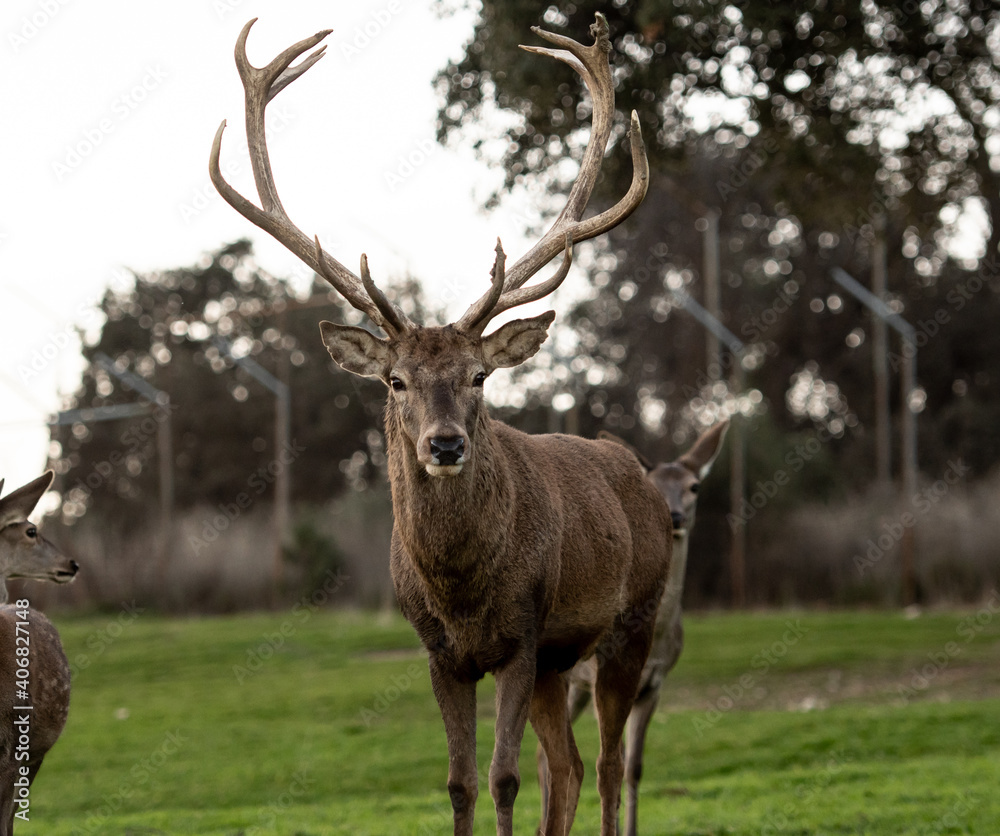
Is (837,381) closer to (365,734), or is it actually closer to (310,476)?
(310,476)

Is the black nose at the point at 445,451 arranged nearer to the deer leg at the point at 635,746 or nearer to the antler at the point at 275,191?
the antler at the point at 275,191

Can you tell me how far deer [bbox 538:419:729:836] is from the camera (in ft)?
27.9

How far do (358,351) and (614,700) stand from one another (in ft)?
8.05

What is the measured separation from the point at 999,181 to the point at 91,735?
50.3 feet

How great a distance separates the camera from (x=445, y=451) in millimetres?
A: 5199

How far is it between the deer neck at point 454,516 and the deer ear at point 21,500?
3.00 m

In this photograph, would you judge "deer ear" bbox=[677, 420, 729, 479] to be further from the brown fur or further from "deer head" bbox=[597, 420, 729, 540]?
the brown fur

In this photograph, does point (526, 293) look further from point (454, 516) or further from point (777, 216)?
point (777, 216)

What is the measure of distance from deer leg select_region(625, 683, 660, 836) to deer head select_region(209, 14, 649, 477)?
3577 millimetres

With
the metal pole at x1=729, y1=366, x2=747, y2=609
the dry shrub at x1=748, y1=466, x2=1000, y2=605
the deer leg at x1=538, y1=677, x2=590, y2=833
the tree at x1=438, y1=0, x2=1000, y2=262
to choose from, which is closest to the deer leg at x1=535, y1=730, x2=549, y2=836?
the deer leg at x1=538, y1=677, x2=590, y2=833

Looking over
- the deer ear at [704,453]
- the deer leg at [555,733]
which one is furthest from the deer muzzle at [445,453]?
the deer ear at [704,453]

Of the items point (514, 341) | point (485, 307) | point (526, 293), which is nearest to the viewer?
point (485, 307)

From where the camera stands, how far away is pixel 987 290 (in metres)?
37.3

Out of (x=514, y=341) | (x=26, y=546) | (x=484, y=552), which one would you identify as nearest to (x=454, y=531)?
(x=484, y=552)
